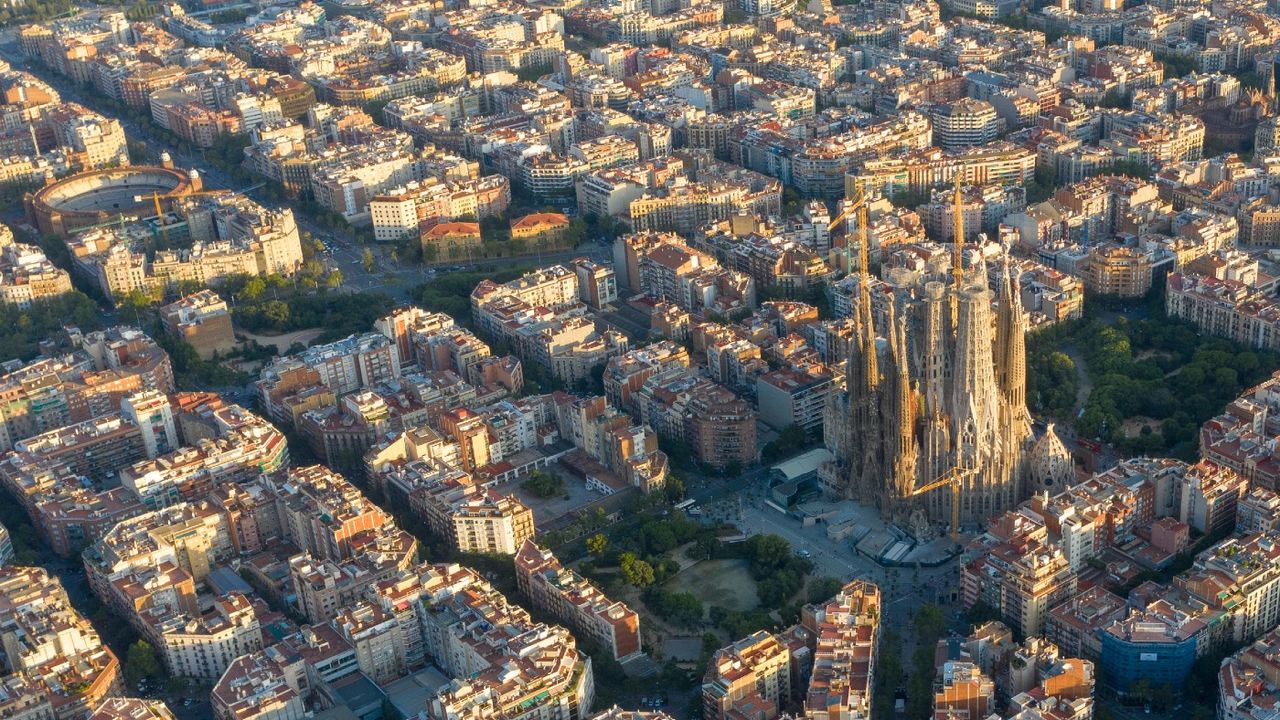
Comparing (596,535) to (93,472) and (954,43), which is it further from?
(954,43)

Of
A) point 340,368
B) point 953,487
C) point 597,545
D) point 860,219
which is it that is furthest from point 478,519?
point 860,219

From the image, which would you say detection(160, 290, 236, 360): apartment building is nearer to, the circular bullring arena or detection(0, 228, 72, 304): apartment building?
detection(0, 228, 72, 304): apartment building

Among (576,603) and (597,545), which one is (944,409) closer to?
(597,545)

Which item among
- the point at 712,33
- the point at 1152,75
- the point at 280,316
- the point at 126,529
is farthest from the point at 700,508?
the point at 712,33

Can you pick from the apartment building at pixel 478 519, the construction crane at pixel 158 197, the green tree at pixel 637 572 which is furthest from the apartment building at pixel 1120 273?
the construction crane at pixel 158 197

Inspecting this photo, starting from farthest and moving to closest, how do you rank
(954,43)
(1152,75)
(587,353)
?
1. (954,43)
2. (1152,75)
3. (587,353)

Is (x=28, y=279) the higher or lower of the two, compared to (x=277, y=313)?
higher

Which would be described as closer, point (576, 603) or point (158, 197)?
point (576, 603)
